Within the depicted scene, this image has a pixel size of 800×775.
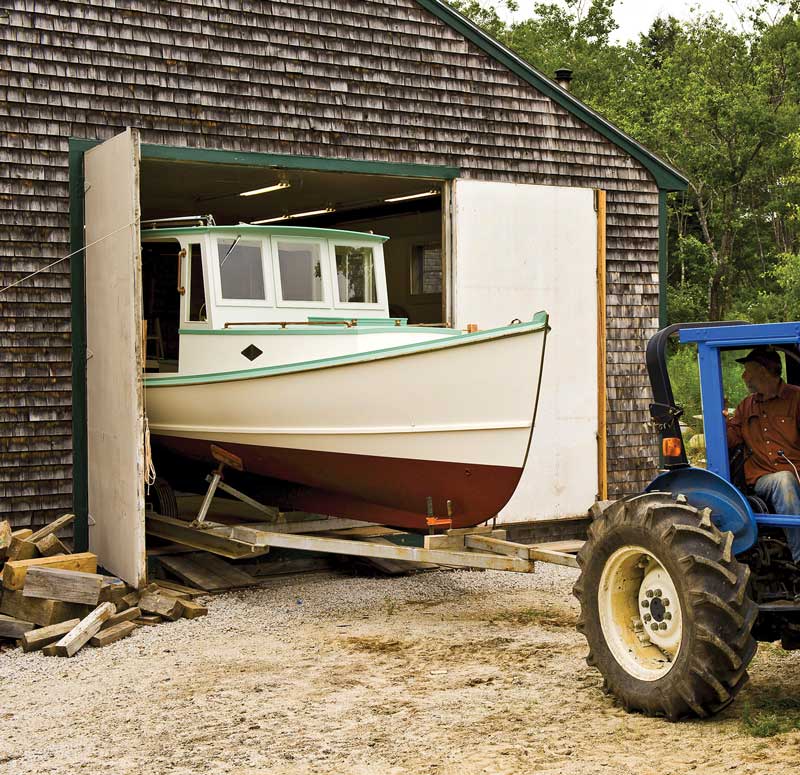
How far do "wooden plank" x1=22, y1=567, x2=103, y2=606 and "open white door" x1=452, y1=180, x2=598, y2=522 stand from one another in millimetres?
4663

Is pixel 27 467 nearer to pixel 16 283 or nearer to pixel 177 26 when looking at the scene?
pixel 16 283

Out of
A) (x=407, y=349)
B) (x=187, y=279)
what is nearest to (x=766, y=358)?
(x=407, y=349)

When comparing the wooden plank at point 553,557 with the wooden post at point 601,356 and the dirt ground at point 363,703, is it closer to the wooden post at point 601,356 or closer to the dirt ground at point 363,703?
the dirt ground at point 363,703

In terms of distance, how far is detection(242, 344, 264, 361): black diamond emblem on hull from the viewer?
982cm

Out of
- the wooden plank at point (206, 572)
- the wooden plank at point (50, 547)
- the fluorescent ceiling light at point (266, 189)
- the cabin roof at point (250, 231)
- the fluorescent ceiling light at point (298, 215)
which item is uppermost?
the fluorescent ceiling light at point (266, 189)

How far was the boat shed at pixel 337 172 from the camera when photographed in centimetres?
990

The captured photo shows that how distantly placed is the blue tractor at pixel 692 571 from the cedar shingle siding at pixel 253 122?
213 inches

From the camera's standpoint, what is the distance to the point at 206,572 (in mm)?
10195

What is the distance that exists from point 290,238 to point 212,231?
28.3 inches

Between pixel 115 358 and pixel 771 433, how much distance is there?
5473 mm

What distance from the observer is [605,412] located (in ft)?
41.2

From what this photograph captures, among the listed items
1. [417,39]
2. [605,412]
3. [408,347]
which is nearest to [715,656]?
[408,347]

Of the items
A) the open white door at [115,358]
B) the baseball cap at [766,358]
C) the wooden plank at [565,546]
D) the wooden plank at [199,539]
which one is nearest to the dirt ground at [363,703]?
the wooden plank at [199,539]

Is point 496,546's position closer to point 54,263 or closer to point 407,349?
point 407,349
